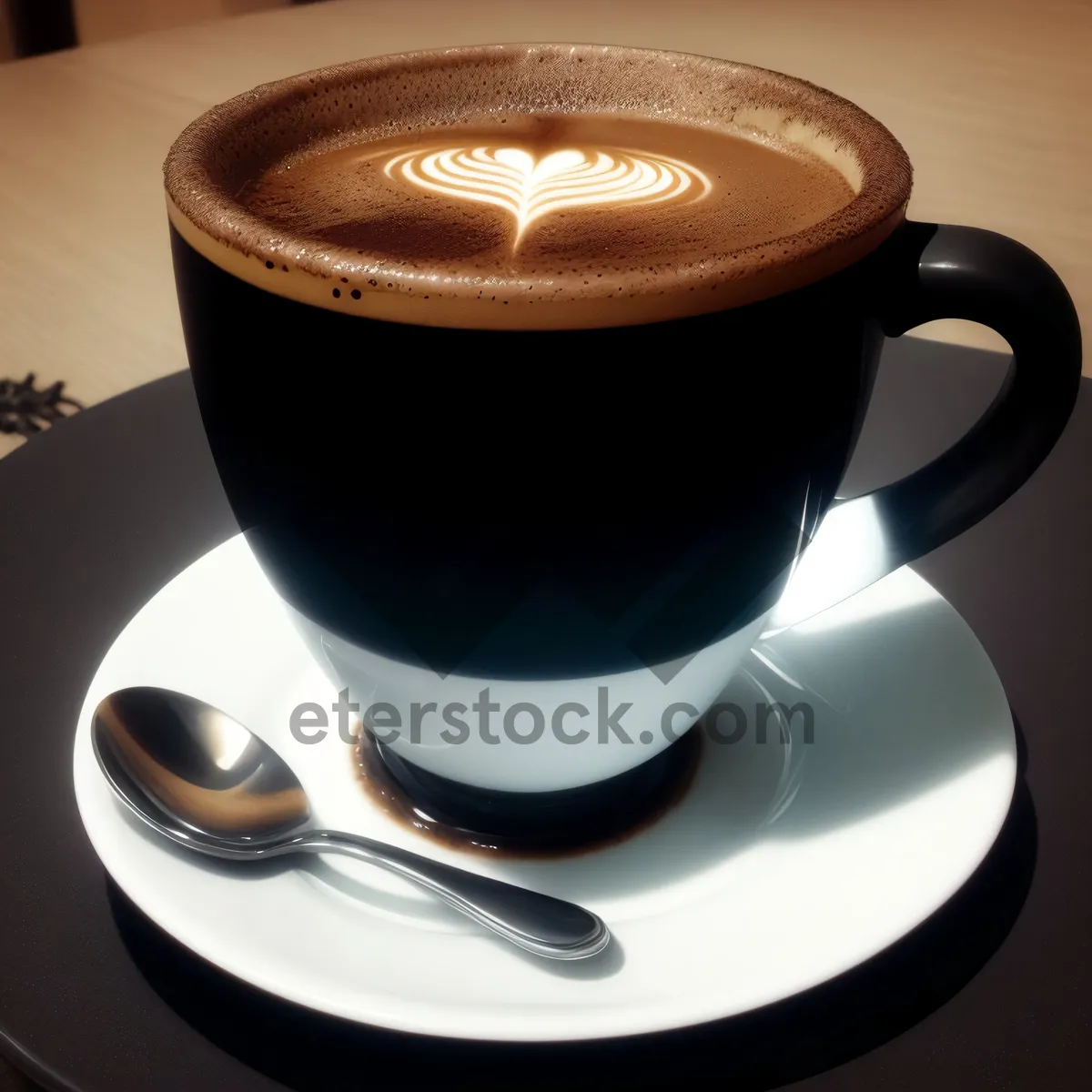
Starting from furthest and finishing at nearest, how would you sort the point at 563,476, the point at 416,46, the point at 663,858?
the point at 416,46 < the point at 663,858 < the point at 563,476

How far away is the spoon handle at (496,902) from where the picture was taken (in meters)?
0.42

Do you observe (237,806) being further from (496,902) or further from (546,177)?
(546,177)

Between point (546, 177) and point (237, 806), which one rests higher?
point (546, 177)

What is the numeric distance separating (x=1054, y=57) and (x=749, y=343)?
1.59m

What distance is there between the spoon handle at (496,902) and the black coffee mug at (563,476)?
0.06 m

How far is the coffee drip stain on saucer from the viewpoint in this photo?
1.67ft

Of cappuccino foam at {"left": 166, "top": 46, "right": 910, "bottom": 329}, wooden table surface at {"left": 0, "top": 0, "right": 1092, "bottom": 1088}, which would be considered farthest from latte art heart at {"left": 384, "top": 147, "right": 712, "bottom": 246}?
wooden table surface at {"left": 0, "top": 0, "right": 1092, "bottom": 1088}

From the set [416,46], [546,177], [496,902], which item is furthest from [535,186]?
[416,46]

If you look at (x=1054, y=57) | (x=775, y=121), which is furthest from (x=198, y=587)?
(x=1054, y=57)

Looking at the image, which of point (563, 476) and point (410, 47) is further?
point (410, 47)

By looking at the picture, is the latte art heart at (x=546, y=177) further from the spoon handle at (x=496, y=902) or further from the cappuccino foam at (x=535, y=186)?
the spoon handle at (x=496, y=902)

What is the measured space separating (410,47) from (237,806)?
4.95 feet

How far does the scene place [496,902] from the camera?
44cm

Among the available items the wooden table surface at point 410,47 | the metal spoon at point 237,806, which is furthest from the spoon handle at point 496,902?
the wooden table surface at point 410,47
